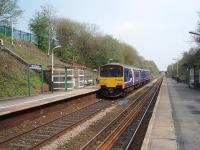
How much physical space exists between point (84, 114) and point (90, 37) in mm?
50722

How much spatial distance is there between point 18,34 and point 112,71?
22.7 meters

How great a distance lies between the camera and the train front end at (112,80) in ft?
107

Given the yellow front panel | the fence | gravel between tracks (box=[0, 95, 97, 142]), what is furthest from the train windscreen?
the fence

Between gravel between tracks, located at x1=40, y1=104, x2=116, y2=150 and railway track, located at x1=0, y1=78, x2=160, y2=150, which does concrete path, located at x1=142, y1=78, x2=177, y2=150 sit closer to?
railway track, located at x1=0, y1=78, x2=160, y2=150

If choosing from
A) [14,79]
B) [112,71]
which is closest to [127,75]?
[112,71]

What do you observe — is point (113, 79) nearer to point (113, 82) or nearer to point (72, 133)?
point (113, 82)

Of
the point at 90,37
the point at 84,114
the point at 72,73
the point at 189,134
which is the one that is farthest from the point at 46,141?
the point at 90,37

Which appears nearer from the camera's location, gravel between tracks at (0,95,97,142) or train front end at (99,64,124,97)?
gravel between tracks at (0,95,97,142)

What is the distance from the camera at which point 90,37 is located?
71688mm

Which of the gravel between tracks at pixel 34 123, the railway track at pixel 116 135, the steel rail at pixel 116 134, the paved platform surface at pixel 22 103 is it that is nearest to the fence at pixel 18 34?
the paved platform surface at pixel 22 103

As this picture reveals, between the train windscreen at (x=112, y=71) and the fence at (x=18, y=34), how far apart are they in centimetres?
1820

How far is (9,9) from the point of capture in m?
39.8

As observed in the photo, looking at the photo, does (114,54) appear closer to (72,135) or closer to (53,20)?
(53,20)

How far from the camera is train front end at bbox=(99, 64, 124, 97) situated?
32500 millimetres
